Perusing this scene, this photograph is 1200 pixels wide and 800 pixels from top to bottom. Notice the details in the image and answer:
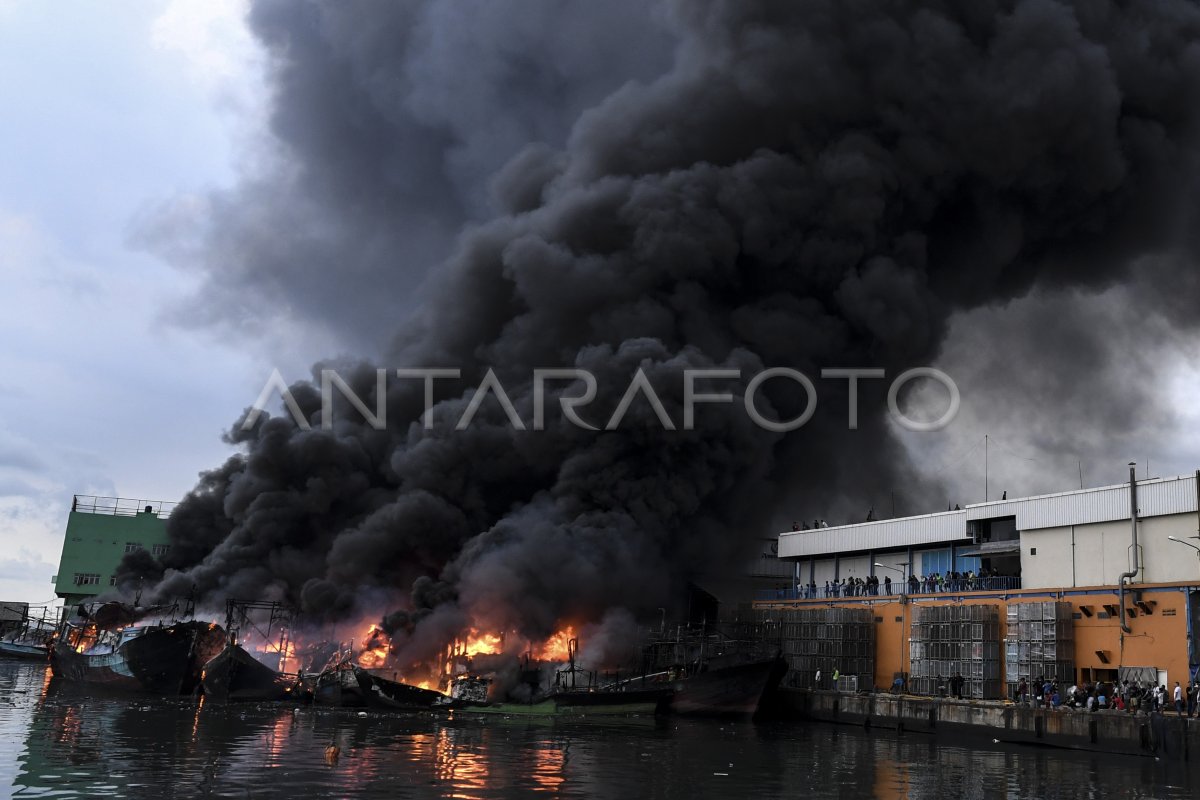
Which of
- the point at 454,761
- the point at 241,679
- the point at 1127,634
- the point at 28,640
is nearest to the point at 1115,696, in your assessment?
the point at 1127,634

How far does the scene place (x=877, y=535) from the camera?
55500 millimetres

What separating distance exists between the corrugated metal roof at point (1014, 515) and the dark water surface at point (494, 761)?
10683mm

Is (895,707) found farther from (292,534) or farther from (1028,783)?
(292,534)

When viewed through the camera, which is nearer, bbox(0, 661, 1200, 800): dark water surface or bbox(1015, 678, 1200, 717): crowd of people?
bbox(0, 661, 1200, 800): dark water surface

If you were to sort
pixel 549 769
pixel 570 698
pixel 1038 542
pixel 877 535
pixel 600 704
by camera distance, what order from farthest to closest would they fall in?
pixel 877 535
pixel 1038 542
pixel 570 698
pixel 600 704
pixel 549 769

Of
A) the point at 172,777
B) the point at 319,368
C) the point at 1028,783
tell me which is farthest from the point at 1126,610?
the point at 319,368

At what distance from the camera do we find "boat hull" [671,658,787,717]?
148 ft

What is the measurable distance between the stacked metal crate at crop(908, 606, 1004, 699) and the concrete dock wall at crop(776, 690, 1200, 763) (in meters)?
2.44

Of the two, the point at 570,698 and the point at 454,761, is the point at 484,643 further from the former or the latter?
the point at 454,761

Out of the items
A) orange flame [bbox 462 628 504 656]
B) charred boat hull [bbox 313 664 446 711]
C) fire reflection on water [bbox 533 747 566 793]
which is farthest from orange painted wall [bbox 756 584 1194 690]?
fire reflection on water [bbox 533 747 566 793]

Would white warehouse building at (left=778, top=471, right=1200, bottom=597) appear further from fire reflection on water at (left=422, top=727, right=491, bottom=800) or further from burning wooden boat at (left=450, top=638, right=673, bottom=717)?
fire reflection on water at (left=422, top=727, right=491, bottom=800)

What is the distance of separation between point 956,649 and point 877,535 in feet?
37.8

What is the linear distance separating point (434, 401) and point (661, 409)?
18.0 metres

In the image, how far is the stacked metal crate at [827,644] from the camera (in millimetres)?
49812
